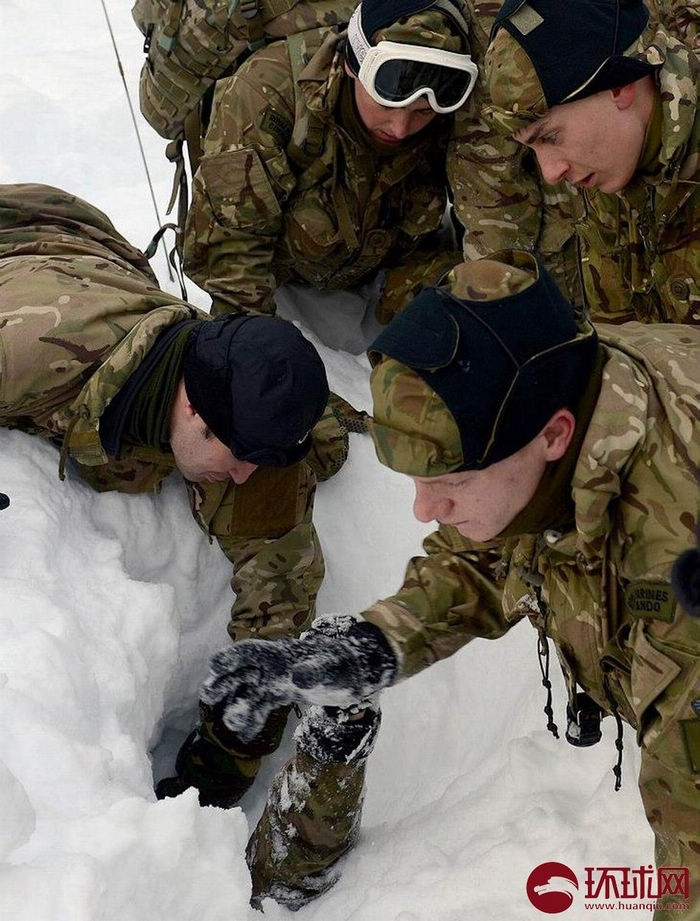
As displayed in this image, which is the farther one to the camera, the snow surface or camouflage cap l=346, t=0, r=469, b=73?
camouflage cap l=346, t=0, r=469, b=73

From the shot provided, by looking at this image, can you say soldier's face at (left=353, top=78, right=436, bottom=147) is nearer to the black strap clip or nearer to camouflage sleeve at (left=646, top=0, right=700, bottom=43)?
camouflage sleeve at (left=646, top=0, right=700, bottom=43)

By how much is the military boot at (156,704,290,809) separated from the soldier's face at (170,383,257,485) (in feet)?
2.06

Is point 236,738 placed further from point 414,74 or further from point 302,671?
point 414,74

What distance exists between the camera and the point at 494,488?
76.2 inches

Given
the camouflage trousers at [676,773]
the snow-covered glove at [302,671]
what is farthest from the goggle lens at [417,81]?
the camouflage trousers at [676,773]

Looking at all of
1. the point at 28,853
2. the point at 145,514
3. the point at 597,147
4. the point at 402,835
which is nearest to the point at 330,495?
the point at 145,514

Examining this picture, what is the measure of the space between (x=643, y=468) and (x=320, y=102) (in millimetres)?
2223

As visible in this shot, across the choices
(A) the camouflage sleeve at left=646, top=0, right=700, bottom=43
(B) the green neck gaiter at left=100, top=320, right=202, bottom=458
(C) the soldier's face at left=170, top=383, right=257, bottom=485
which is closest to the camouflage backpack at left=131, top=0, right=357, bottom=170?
(A) the camouflage sleeve at left=646, top=0, right=700, bottom=43

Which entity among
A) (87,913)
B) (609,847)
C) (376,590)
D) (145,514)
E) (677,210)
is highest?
(677,210)

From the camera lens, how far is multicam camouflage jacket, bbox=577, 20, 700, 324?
2.61 meters

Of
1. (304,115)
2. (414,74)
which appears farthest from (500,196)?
(304,115)

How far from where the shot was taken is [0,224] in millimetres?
3422

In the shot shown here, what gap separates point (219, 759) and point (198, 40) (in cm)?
275

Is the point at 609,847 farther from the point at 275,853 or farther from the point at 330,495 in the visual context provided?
the point at 330,495
